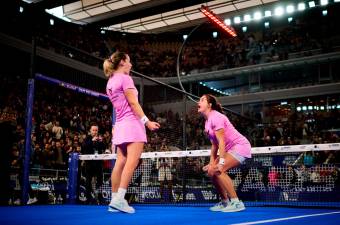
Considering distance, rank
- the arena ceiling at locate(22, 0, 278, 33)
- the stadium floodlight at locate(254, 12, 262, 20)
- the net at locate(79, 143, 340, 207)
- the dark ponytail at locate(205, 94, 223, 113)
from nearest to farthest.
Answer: the dark ponytail at locate(205, 94, 223, 113) < the net at locate(79, 143, 340, 207) < the arena ceiling at locate(22, 0, 278, 33) < the stadium floodlight at locate(254, 12, 262, 20)

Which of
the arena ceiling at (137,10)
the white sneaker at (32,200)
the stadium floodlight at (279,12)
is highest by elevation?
the stadium floodlight at (279,12)

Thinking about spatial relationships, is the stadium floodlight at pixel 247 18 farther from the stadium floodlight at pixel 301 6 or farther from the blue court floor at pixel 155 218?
the blue court floor at pixel 155 218

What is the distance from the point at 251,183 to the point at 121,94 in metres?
4.91

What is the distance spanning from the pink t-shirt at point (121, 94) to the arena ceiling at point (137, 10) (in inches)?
933

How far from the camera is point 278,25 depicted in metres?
32.6

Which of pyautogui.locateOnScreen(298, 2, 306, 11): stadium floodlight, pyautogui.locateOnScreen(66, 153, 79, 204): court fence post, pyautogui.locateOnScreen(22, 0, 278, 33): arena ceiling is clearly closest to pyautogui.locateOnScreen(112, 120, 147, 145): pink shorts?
pyautogui.locateOnScreen(66, 153, 79, 204): court fence post

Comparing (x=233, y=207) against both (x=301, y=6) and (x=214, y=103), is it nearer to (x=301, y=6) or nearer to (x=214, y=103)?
(x=214, y=103)

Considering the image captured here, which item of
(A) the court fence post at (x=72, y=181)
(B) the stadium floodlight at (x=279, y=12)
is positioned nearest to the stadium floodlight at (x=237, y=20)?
(B) the stadium floodlight at (x=279, y=12)

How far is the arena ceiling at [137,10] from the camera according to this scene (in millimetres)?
27672

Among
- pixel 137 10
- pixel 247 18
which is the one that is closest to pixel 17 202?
pixel 137 10

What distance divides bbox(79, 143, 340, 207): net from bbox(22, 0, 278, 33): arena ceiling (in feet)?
68.1

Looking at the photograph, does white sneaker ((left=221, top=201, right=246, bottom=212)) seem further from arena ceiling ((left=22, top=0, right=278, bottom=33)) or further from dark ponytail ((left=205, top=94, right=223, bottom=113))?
arena ceiling ((left=22, top=0, right=278, bottom=33))

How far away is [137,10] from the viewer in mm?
28625

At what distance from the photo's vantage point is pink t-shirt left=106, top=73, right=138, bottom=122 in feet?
15.0
